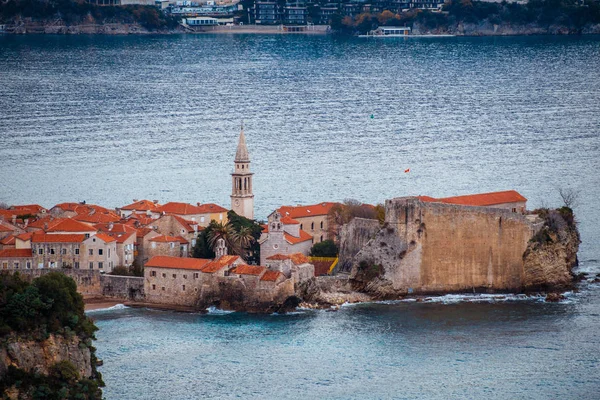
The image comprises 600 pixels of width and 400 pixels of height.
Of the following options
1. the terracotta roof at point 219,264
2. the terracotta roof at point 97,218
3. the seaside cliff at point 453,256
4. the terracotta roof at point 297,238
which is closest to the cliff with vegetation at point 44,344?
the terracotta roof at point 219,264

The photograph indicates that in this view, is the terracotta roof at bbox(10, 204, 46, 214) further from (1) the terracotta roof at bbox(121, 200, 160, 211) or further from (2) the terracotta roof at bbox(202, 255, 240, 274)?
(2) the terracotta roof at bbox(202, 255, 240, 274)

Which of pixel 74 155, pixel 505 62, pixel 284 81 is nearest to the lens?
pixel 74 155

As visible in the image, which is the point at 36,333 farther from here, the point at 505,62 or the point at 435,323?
the point at 505,62

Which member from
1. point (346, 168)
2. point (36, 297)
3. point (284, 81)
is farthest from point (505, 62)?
point (36, 297)

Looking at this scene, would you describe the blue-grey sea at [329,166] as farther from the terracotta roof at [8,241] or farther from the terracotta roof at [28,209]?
the terracotta roof at [28,209]

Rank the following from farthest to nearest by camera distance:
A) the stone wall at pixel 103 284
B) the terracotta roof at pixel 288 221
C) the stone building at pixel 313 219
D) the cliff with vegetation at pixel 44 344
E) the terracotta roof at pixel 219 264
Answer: the stone building at pixel 313 219 < the terracotta roof at pixel 288 221 < the stone wall at pixel 103 284 < the terracotta roof at pixel 219 264 < the cliff with vegetation at pixel 44 344

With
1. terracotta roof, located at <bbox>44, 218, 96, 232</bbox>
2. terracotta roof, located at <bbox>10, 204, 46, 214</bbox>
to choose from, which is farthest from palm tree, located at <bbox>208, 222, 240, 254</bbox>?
terracotta roof, located at <bbox>10, 204, 46, 214</bbox>
